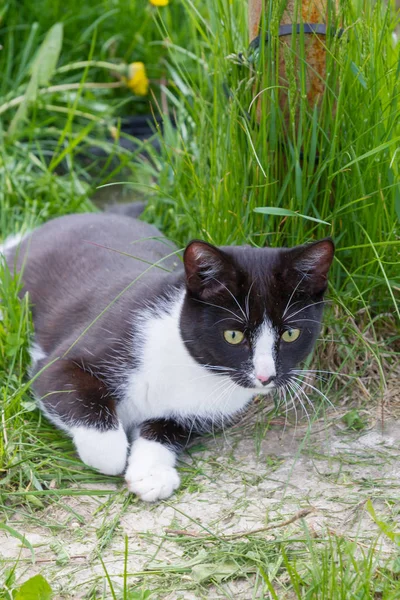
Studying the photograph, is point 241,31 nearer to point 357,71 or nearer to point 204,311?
point 357,71

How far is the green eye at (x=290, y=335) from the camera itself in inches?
86.4

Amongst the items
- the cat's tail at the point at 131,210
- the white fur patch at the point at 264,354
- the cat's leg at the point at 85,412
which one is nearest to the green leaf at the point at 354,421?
the white fur patch at the point at 264,354

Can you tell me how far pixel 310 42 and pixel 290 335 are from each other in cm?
92

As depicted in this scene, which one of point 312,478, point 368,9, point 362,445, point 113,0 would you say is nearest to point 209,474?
point 312,478

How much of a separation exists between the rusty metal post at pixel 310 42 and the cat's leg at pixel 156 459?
1069mm

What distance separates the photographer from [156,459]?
7.61 feet

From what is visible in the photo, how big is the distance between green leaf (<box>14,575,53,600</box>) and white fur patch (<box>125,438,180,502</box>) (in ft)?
1.64

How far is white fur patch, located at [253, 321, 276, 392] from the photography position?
2.12 m

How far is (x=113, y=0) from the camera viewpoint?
4398 mm

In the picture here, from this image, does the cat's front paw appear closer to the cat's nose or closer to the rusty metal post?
the cat's nose

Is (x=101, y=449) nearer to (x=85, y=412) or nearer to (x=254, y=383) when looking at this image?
(x=85, y=412)

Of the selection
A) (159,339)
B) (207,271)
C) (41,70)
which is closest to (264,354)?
(207,271)

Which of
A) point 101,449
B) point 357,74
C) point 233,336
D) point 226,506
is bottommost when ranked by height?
point 226,506

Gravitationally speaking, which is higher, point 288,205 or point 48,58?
point 48,58
